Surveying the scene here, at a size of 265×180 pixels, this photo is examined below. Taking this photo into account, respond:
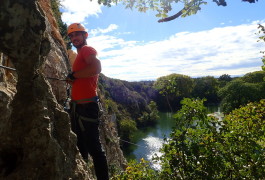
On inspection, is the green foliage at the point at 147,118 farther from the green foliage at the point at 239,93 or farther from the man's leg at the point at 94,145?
the man's leg at the point at 94,145

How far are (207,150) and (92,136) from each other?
6.64 feet

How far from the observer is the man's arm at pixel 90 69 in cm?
430

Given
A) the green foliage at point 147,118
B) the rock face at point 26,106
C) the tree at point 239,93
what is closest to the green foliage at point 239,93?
the tree at point 239,93

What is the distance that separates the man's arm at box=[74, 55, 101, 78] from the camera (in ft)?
14.1

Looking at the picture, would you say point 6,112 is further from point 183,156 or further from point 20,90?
point 183,156

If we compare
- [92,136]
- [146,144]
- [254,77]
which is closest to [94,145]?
[92,136]

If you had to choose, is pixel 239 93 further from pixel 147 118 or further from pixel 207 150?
pixel 207 150

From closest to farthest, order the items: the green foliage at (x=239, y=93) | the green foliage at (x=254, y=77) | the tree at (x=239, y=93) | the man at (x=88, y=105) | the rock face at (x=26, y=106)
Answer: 1. the rock face at (x=26, y=106)
2. the man at (x=88, y=105)
3. the green foliage at (x=239, y=93)
4. the tree at (x=239, y=93)
5. the green foliage at (x=254, y=77)

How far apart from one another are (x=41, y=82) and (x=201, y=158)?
2614 mm

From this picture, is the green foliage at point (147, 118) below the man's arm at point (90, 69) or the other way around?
below

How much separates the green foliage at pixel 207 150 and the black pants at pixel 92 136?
119 centimetres

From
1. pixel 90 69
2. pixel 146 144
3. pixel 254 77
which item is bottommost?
pixel 146 144

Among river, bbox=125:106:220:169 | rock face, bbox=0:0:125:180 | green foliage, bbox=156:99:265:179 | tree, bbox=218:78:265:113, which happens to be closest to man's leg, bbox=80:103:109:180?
rock face, bbox=0:0:125:180

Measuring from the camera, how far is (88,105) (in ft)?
14.7
